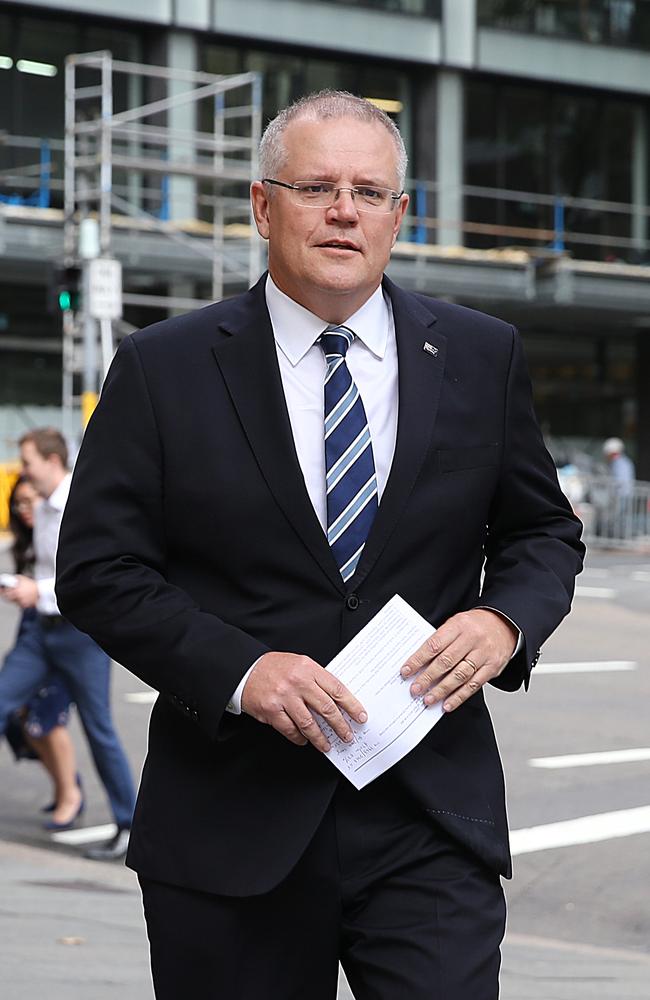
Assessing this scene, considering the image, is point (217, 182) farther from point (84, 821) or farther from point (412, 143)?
point (84, 821)

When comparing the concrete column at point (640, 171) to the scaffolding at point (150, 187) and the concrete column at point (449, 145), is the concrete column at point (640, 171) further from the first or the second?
the scaffolding at point (150, 187)

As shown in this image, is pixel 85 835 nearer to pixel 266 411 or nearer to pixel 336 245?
pixel 266 411

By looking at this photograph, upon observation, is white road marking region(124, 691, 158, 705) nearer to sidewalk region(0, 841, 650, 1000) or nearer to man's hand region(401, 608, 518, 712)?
sidewalk region(0, 841, 650, 1000)

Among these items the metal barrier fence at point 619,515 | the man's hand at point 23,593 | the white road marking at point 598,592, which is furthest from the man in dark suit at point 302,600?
the metal barrier fence at point 619,515

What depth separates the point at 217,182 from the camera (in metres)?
27.4

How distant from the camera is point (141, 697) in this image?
38.8 feet

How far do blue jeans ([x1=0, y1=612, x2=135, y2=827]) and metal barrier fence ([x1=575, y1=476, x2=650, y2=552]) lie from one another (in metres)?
19.5

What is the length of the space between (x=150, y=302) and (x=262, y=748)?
24.8m

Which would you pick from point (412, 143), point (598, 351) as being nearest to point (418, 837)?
point (412, 143)

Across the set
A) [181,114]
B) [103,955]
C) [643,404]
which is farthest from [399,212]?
[643,404]

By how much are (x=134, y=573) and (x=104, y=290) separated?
20.5 meters

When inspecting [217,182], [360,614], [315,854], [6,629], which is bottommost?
[6,629]

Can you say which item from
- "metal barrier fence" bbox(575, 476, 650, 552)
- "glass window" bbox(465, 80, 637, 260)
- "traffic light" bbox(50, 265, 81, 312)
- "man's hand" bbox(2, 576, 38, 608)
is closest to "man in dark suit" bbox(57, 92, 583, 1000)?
"man's hand" bbox(2, 576, 38, 608)

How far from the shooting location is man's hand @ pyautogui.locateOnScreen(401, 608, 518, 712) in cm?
277
